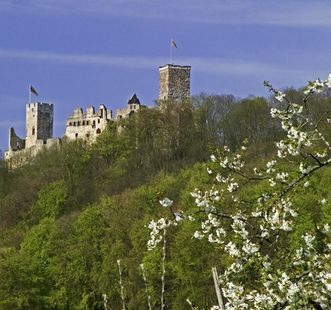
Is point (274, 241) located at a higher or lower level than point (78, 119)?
lower

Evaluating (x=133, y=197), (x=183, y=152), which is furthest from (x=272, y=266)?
(x=183, y=152)

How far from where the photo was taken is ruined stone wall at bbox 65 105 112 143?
77250 mm

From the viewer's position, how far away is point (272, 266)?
898cm

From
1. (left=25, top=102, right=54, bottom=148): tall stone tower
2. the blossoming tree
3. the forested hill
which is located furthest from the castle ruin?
the blossoming tree

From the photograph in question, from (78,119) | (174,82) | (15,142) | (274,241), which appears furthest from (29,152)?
(274,241)

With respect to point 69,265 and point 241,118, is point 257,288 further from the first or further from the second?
point 241,118

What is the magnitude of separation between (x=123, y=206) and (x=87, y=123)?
2555 centimetres

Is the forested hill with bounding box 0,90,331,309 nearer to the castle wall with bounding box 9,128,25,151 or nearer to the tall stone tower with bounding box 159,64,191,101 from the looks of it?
the tall stone tower with bounding box 159,64,191,101

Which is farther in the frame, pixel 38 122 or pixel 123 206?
pixel 38 122

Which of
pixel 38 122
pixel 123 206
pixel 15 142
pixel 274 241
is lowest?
pixel 274 241

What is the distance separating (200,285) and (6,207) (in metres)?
29.3

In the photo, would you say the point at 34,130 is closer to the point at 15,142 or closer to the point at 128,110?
the point at 15,142

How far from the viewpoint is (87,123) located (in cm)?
7938

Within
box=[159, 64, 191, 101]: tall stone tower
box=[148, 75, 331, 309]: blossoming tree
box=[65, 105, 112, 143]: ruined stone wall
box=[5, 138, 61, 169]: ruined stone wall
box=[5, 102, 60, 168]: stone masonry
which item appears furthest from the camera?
box=[5, 102, 60, 168]: stone masonry
